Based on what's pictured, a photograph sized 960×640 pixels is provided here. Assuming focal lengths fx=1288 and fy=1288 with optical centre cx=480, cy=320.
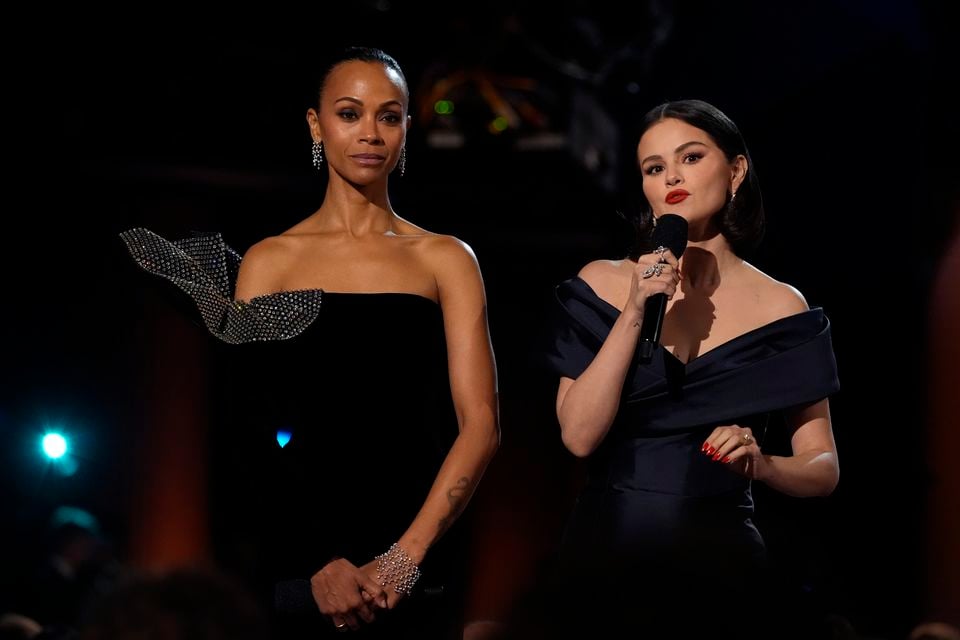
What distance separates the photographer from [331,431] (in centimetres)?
223

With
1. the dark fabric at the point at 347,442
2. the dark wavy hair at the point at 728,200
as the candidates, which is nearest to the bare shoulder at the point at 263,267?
the dark fabric at the point at 347,442

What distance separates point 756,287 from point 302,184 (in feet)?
11.5

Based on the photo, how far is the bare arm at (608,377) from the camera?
2072 millimetres

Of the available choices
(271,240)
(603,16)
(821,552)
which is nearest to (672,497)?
(271,240)

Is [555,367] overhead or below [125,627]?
overhead

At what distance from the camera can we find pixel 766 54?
4.22 m

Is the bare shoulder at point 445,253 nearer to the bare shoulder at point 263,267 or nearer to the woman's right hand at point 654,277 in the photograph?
the bare shoulder at point 263,267

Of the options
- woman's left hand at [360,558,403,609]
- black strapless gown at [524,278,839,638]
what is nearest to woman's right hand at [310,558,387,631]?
woman's left hand at [360,558,403,609]

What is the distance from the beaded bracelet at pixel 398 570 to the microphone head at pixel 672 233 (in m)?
0.67

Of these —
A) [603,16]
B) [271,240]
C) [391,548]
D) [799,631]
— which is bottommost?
[799,631]

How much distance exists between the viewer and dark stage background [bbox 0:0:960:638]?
3916mm

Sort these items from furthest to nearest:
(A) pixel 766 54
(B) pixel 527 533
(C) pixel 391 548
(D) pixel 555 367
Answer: (B) pixel 527 533 < (A) pixel 766 54 < (D) pixel 555 367 < (C) pixel 391 548

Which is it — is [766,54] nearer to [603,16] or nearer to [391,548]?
[603,16]

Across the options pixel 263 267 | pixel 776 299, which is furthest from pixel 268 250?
pixel 776 299
